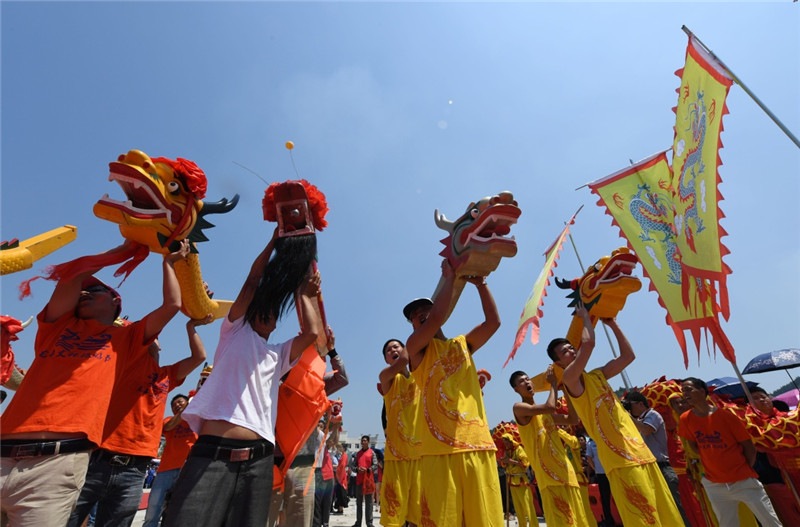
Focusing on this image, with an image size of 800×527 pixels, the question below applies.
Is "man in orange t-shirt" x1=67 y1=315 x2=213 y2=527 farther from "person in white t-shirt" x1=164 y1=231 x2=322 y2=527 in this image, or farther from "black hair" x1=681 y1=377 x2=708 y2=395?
"black hair" x1=681 y1=377 x2=708 y2=395

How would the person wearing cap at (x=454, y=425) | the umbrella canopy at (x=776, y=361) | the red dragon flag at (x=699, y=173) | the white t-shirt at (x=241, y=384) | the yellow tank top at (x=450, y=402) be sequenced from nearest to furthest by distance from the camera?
the white t-shirt at (x=241, y=384) → the person wearing cap at (x=454, y=425) → the yellow tank top at (x=450, y=402) → the red dragon flag at (x=699, y=173) → the umbrella canopy at (x=776, y=361)

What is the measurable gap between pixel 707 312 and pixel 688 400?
3.39 feet

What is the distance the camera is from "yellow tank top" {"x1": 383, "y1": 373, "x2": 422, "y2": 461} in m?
5.70

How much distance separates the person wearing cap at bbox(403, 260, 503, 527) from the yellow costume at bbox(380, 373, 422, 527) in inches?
100

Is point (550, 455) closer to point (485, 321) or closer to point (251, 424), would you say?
point (485, 321)

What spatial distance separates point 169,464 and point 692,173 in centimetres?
744

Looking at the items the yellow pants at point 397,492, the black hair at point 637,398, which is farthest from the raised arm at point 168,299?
the black hair at point 637,398

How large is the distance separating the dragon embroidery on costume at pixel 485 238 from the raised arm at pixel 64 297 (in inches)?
96.6

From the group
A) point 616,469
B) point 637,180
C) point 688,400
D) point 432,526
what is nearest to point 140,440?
point 432,526

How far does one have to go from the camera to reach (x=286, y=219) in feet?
9.37

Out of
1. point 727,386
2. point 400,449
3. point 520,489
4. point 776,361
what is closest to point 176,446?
point 400,449

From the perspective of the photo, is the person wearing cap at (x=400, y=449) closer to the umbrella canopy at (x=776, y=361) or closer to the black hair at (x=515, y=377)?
the black hair at (x=515, y=377)

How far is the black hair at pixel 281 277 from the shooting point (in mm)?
2469

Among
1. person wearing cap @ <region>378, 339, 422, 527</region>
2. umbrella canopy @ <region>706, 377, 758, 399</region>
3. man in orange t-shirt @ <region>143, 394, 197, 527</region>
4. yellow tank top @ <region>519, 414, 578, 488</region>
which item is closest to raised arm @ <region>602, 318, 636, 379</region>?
yellow tank top @ <region>519, 414, 578, 488</region>
